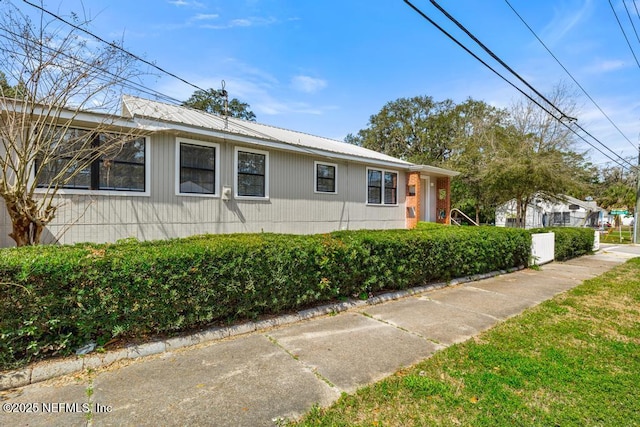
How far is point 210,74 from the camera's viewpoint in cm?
932

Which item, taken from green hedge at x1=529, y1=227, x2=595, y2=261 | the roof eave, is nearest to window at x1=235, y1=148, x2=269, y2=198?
the roof eave

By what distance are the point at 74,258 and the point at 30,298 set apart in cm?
48

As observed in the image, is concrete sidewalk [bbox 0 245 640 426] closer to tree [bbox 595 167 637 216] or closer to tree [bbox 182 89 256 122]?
tree [bbox 182 89 256 122]

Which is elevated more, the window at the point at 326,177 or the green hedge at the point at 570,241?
the window at the point at 326,177

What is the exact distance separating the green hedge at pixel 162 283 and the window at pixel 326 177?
4027 millimetres

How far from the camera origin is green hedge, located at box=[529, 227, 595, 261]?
11.0 metres

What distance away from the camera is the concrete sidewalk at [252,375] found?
2.41 meters

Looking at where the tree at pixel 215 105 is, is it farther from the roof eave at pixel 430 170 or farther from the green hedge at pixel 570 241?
the green hedge at pixel 570 241

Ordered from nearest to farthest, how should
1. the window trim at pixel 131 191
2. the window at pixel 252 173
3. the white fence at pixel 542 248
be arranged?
1. the window trim at pixel 131 191
2. the window at pixel 252 173
3. the white fence at pixel 542 248

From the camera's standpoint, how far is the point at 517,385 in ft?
9.19

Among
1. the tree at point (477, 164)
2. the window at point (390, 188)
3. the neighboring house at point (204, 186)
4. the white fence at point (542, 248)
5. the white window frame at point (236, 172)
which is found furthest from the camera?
the tree at point (477, 164)

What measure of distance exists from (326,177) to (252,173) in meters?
2.60

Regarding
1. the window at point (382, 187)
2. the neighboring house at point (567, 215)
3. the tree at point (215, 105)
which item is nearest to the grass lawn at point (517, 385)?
the window at point (382, 187)

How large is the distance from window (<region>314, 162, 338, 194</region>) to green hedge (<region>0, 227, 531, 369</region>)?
403 cm
